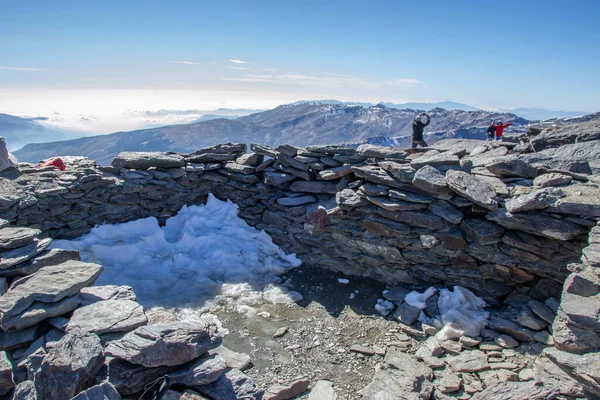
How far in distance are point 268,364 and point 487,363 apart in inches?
168

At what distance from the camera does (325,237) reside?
11.4 metres

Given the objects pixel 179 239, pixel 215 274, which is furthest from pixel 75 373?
pixel 179 239

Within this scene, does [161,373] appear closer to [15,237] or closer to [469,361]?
[15,237]

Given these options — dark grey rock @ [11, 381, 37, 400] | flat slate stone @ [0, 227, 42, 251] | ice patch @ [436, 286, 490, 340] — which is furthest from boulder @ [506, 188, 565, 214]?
flat slate stone @ [0, 227, 42, 251]

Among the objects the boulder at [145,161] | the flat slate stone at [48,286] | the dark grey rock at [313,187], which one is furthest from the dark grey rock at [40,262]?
the dark grey rock at [313,187]

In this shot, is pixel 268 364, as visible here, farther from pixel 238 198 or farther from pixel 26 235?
pixel 238 198

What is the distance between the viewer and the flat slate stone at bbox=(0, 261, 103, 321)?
222 inches

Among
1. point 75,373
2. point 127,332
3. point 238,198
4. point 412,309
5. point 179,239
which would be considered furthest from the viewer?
point 238,198

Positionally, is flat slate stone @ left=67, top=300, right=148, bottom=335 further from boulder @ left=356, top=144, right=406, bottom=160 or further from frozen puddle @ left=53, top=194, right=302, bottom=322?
boulder @ left=356, top=144, right=406, bottom=160

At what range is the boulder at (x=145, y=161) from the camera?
1225 cm

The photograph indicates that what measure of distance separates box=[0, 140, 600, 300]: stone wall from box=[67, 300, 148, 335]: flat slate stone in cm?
586

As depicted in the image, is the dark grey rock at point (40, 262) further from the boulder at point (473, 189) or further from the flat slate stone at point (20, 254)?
the boulder at point (473, 189)

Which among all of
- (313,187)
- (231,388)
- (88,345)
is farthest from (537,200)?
(88,345)

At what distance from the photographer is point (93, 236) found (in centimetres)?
1117
